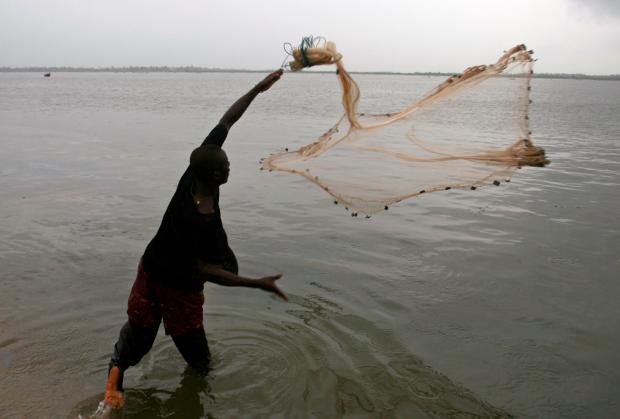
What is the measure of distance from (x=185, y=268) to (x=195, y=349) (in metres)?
0.80

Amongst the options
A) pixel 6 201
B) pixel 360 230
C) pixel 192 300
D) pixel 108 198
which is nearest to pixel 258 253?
pixel 360 230

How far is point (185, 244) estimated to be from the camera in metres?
3.23

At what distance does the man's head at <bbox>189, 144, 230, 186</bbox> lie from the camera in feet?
10.2

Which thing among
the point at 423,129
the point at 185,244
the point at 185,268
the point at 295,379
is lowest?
the point at 295,379

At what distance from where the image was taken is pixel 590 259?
22.2 ft

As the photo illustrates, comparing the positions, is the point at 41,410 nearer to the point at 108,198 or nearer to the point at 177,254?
the point at 177,254

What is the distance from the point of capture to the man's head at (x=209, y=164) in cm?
310

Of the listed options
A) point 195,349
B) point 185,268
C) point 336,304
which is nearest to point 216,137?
point 185,268

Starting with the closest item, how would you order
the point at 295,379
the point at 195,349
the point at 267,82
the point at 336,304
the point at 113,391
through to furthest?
the point at 113,391 → the point at 195,349 → the point at 267,82 → the point at 295,379 → the point at 336,304

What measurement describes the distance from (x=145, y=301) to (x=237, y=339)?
1409mm

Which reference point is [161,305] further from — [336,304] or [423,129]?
[423,129]

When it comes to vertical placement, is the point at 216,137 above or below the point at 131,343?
above

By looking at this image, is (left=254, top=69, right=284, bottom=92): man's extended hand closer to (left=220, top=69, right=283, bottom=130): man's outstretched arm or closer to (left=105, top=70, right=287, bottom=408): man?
(left=220, top=69, right=283, bottom=130): man's outstretched arm

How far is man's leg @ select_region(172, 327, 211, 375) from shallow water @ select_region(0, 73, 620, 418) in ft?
0.74
